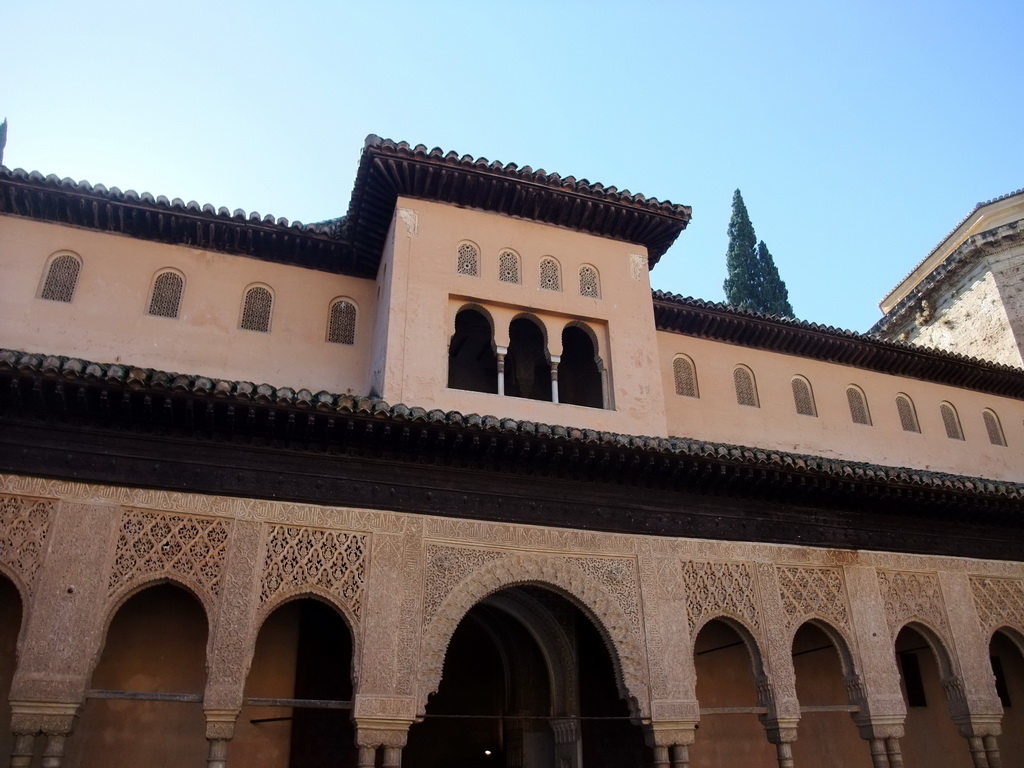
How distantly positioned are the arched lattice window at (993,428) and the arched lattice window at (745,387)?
16.4ft

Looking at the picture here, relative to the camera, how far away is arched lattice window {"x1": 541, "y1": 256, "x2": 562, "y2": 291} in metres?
11.1

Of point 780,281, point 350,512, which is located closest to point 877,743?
point 350,512

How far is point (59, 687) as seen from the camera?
7.14m

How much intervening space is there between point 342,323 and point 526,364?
103 inches

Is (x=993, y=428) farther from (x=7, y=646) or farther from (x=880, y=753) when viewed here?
(x=7, y=646)

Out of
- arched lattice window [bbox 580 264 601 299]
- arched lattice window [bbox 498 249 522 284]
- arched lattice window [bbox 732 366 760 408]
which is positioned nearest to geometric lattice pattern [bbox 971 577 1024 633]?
arched lattice window [bbox 732 366 760 408]

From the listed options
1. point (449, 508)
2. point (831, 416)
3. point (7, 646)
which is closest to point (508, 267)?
point (449, 508)

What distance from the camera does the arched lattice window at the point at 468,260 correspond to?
10.8m

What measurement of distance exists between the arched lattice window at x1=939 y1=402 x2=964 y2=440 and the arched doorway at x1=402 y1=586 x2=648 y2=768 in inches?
296

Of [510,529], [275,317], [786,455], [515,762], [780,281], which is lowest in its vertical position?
[515,762]

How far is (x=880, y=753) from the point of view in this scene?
9.69m

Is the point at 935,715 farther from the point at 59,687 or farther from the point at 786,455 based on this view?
the point at 59,687

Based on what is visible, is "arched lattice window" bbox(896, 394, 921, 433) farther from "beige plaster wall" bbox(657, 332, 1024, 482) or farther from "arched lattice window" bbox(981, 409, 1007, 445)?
"arched lattice window" bbox(981, 409, 1007, 445)

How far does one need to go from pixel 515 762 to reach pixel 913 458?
793 cm
